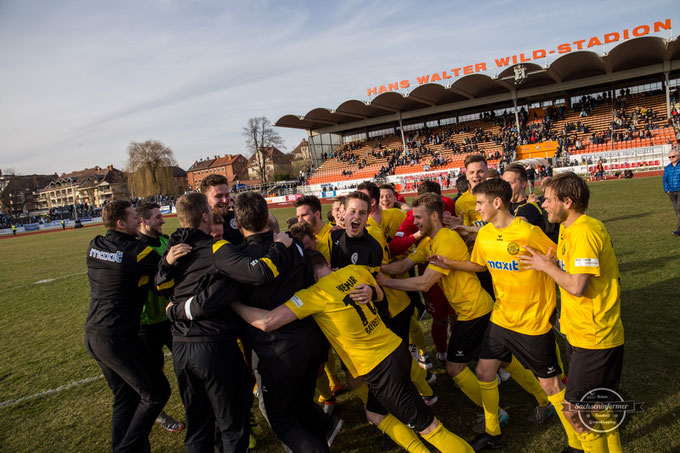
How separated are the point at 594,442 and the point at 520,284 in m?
1.16

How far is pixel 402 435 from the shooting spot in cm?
290

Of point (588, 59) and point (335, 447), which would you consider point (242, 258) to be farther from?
point (588, 59)

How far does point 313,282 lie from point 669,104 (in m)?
43.9

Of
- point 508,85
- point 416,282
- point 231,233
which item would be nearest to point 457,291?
point 416,282

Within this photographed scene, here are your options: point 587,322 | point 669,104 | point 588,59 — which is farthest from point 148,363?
point 669,104

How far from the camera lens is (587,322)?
103 inches

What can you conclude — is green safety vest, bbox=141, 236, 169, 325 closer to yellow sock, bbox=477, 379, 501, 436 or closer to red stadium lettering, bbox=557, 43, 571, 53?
yellow sock, bbox=477, 379, 501, 436

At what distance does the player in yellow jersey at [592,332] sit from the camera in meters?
2.56

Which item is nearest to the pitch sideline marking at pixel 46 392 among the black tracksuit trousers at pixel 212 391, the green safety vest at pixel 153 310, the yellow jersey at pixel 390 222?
the green safety vest at pixel 153 310

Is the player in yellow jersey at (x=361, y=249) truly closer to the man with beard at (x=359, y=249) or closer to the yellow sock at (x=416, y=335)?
the man with beard at (x=359, y=249)

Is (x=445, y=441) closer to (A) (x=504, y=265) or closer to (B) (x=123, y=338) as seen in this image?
(A) (x=504, y=265)

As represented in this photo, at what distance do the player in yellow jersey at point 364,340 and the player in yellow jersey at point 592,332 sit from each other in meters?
0.85

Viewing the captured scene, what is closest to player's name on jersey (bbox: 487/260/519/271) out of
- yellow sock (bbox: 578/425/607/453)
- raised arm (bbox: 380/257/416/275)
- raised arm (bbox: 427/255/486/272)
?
raised arm (bbox: 427/255/486/272)

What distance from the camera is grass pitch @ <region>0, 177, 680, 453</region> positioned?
334 centimetres
